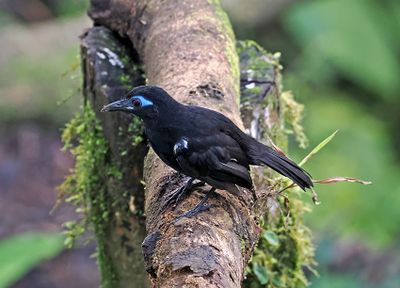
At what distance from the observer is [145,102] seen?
3.18 m

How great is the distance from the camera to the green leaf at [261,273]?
11.2ft

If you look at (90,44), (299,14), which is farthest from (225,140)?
(299,14)

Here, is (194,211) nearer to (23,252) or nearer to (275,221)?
(275,221)

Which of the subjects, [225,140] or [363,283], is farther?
[363,283]

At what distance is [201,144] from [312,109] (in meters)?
5.13

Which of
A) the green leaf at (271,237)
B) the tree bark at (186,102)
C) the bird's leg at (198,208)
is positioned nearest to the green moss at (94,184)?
the tree bark at (186,102)

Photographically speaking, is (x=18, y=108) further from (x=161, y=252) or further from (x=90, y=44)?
(x=161, y=252)

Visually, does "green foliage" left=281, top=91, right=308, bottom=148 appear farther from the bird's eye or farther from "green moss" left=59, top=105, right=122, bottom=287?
the bird's eye

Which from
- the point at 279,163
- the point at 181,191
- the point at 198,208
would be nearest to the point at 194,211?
the point at 198,208

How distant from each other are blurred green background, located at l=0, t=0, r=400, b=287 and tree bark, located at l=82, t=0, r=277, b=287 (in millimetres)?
1927

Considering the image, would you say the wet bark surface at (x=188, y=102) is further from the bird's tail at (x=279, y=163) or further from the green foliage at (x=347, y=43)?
the green foliage at (x=347, y=43)

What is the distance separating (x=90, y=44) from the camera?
→ 3959mm

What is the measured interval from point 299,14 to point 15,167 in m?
2.93

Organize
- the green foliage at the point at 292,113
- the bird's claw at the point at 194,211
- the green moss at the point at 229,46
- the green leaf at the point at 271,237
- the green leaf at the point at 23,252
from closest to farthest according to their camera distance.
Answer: the bird's claw at the point at 194,211 → the green leaf at the point at 271,237 → the green moss at the point at 229,46 → the green foliage at the point at 292,113 → the green leaf at the point at 23,252
